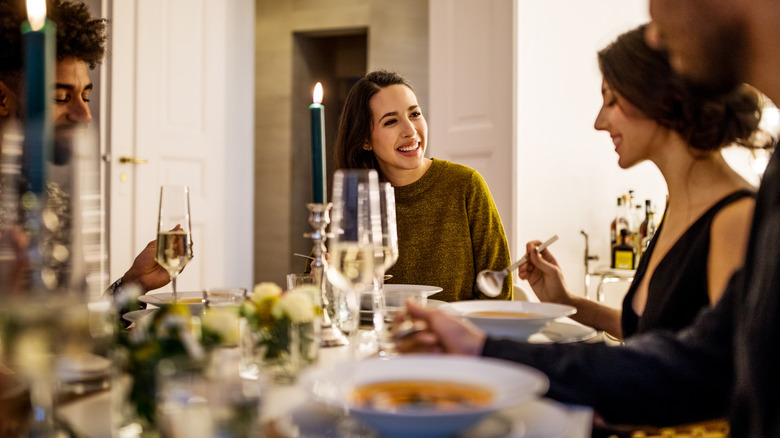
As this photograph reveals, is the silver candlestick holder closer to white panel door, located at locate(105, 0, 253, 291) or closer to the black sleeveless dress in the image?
the black sleeveless dress

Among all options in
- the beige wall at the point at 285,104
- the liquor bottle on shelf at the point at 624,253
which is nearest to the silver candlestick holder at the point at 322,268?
the liquor bottle on shelf at the point at 624,253

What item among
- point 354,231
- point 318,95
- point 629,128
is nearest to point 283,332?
point 354,231

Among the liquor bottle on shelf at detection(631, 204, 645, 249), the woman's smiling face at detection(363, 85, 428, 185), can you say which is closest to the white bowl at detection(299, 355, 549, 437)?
the woman's smiling face at detection(363, 85, 428, 185)

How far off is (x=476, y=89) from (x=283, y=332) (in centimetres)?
293

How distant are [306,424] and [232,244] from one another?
3.85m

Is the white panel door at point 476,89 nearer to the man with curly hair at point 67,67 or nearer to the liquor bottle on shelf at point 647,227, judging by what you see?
the liquor bottle on shelf at point 647,227

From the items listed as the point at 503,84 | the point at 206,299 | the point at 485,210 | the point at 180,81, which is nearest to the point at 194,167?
the point at 180,81

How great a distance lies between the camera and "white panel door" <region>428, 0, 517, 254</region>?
345cm

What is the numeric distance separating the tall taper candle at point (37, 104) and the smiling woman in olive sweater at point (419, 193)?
1.47m

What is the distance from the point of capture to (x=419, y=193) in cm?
231

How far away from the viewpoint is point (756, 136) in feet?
4.18

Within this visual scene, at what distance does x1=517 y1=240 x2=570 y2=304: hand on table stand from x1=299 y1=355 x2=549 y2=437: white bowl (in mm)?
794

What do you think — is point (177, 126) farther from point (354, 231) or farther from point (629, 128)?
point (354, 231)

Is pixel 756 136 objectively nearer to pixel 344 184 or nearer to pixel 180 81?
pixel 344 184
